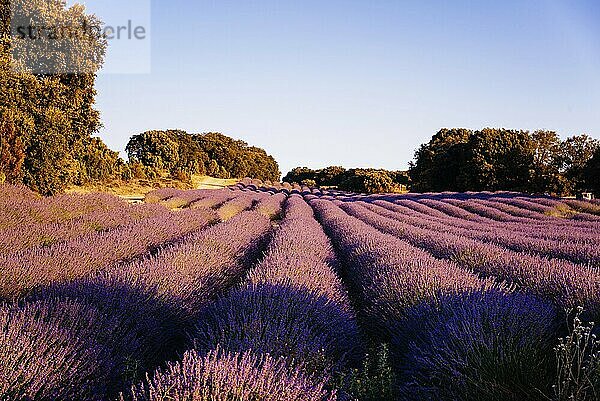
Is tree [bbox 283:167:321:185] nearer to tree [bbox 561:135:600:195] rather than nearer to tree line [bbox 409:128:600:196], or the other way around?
tree line [bbox 409:128:600:196]

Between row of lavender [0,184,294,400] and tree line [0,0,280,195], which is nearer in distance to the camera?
row of lavender [0,184,294,400]

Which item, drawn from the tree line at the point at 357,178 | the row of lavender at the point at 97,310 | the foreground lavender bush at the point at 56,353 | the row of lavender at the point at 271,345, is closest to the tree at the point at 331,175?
the tree line at the point at 357,178

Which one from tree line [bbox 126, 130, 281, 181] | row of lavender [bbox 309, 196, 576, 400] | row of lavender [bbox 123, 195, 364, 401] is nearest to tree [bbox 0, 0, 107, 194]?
row of lavender [bbox 123, 195, 364, 401]

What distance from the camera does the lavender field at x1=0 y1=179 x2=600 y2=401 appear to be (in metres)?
1.77

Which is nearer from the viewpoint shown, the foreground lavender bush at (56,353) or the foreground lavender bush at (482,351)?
the foreground lavender bush at (56,353)

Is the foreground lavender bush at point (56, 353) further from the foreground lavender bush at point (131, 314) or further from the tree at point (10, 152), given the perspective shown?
the tree at point (10, 152)

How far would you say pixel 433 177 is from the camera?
37750mm

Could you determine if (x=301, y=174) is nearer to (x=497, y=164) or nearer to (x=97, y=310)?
(x=497, y=164)

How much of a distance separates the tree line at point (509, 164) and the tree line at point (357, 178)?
4369 mm

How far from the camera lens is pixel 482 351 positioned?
2186 mm

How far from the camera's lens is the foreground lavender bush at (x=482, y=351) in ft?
6.65

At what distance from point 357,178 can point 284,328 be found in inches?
1811

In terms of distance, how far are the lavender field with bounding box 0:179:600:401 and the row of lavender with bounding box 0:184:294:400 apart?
0.04ft

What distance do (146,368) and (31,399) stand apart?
0.98 meters
